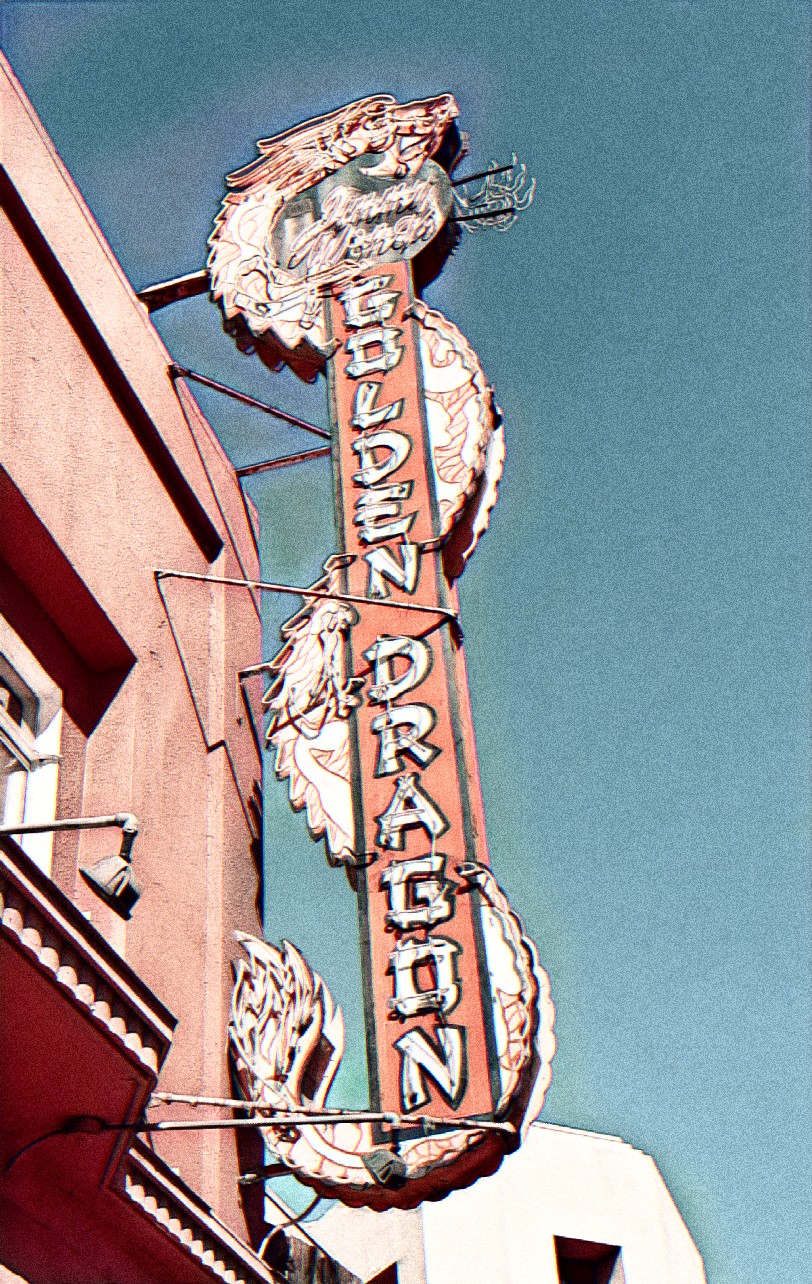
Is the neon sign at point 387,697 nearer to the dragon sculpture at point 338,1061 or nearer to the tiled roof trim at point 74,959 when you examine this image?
the dragon sculpture at point 338,1061

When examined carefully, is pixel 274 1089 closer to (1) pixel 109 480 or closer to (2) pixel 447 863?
(2) pixel 447 863

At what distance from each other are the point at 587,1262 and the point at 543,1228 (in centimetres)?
123

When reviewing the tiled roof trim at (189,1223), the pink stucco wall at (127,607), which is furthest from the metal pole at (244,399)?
the tiled roof trim at (189,1223)

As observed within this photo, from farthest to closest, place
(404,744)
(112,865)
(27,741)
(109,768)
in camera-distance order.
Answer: (404,744)
(109,768)
(27,741)
(112,865)

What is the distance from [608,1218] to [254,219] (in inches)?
497

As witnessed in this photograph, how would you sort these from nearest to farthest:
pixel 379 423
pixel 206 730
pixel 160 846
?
1. pixel 160 846
2. pixel 206 730
3. pixel 379 423

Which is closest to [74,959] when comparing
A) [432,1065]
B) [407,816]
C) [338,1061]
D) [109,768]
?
A: [432,1065]

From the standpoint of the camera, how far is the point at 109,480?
11398 mm

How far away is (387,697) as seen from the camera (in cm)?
1148

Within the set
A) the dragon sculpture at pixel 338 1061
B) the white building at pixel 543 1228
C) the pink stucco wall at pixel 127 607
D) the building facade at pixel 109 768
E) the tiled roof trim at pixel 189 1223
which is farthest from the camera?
the white building at pixel 543 1228

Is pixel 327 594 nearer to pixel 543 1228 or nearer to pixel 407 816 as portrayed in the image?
pixel 407 816

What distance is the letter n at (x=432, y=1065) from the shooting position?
977 cm

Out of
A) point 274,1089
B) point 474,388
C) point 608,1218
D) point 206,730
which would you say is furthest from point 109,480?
point 608,1218

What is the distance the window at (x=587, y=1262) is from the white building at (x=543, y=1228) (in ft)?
0.04
